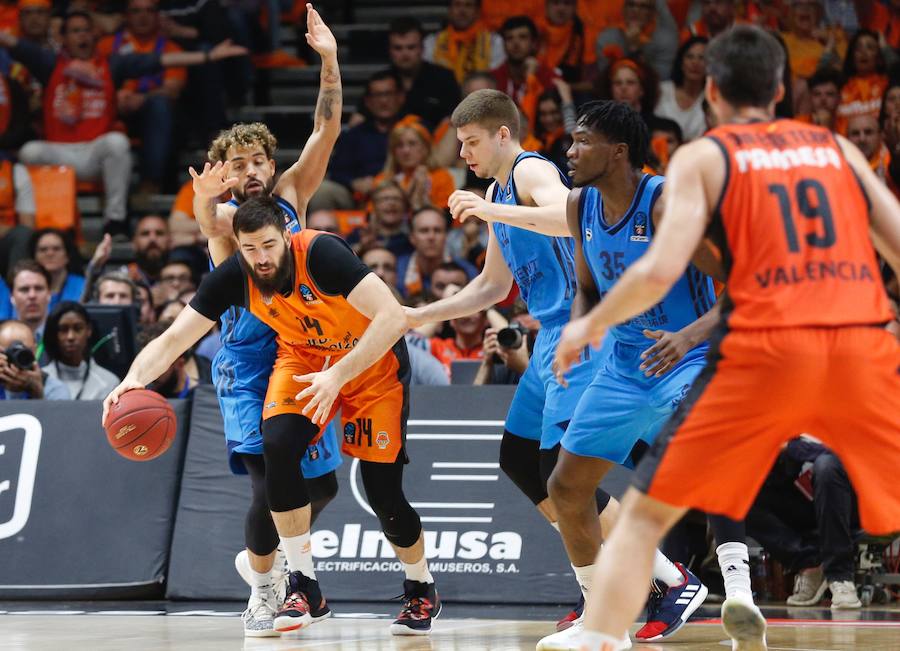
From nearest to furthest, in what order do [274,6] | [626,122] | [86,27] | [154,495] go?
[626,122] < [154,495] < [86,27] < [274,6]

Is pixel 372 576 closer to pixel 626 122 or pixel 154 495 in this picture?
pixel 154 495

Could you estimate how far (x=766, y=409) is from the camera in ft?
11.9

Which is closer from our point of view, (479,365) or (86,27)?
(479,365)

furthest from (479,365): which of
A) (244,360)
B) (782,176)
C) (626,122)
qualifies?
(782,176)

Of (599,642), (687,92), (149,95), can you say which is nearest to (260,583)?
(599,642)

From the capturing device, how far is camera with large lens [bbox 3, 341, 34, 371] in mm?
8242

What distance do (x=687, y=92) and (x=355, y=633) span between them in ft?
23.4

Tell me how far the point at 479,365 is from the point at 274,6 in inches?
276

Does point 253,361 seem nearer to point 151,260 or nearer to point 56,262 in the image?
point 56,262

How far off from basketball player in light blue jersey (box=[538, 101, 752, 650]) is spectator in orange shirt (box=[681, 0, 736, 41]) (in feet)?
23.4

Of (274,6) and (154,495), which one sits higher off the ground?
(274,6)

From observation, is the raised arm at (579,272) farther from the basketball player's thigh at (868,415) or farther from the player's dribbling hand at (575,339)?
the basketball player's thigh at (868,415)

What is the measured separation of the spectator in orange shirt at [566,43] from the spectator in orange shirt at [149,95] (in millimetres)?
3689

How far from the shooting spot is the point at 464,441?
297 inches
